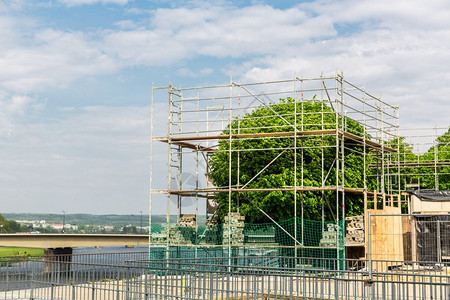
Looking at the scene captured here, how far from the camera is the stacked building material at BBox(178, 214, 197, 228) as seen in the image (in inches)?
1385

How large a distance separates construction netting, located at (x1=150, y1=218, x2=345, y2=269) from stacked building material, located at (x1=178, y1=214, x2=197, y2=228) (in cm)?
31

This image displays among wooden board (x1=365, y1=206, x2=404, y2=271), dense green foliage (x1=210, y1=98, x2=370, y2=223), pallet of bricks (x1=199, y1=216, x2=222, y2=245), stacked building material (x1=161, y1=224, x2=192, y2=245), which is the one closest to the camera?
wooden board (x1=365, y1=206, x2=404, y2=271)

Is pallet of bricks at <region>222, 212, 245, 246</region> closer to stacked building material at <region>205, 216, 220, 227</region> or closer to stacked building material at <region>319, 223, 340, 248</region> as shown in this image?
stacked building material at <region>319, 223, 340, 248</region>

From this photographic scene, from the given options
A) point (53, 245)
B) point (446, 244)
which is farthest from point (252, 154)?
point (53, 245)

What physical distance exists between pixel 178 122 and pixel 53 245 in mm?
39049

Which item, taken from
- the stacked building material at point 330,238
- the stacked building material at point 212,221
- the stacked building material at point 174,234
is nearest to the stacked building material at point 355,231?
the stacked building material at point 330,238

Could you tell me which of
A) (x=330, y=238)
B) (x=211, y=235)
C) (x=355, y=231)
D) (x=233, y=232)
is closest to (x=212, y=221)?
(x=211, y=235)

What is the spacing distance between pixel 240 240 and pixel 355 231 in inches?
227

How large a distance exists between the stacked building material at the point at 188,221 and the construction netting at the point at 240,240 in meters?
0.31

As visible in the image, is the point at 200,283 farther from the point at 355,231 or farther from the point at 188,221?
the point at 188,221

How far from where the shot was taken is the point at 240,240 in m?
33.0

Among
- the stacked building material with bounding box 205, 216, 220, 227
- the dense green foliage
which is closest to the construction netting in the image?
the dense green foliage

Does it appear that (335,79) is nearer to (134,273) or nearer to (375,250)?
(375,250)

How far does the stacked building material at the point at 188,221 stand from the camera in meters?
35.2
